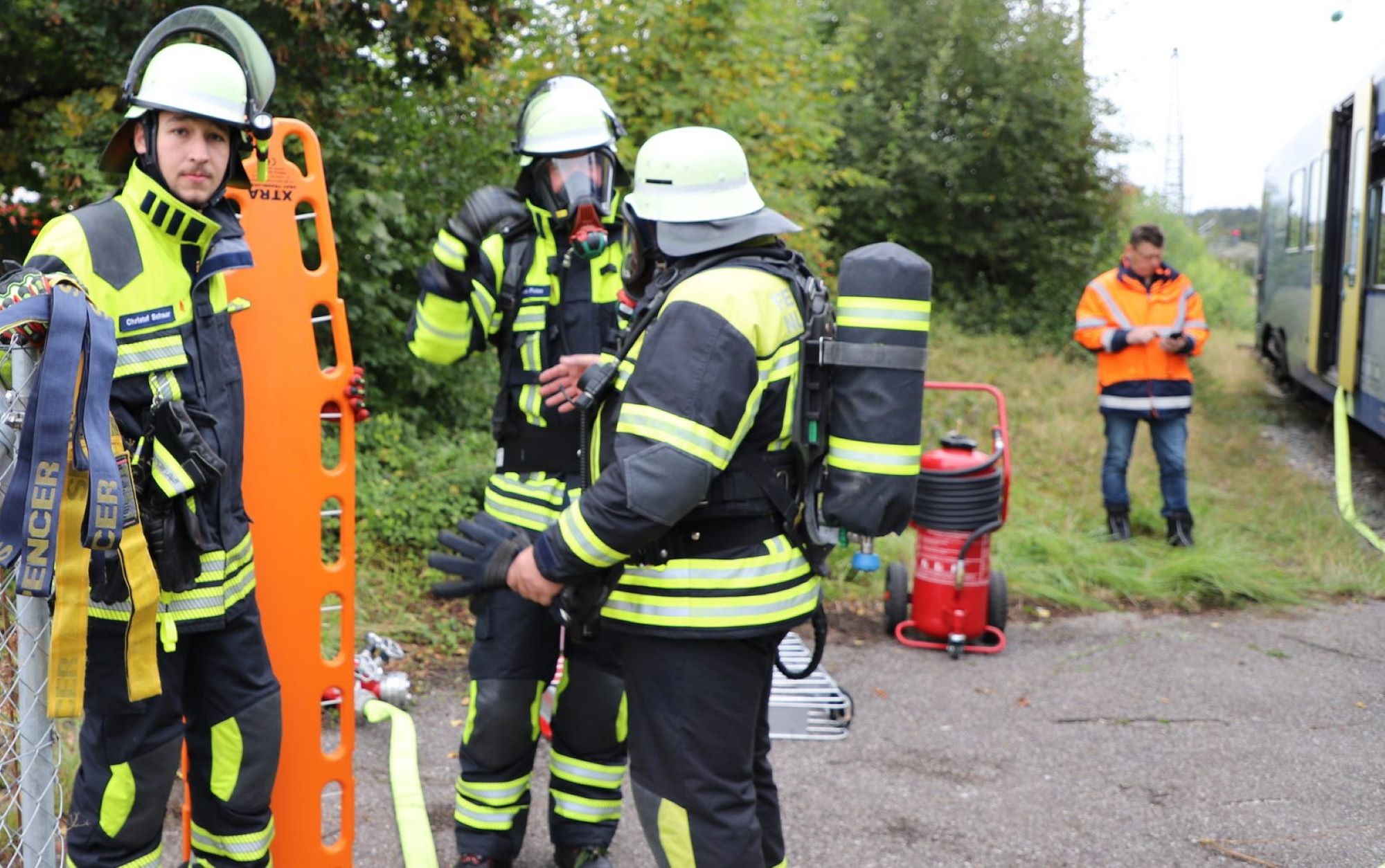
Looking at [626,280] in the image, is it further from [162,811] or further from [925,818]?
[925,818]

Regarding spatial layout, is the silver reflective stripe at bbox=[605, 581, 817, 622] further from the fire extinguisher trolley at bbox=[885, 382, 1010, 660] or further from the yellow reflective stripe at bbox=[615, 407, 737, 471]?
the fire extinguisher trolley at bbox=[885, 382, 1010, 660]

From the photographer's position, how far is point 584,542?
8.52ft

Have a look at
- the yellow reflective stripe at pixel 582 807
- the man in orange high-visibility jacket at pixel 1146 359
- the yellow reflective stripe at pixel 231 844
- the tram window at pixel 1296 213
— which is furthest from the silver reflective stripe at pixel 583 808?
→ the tram window at pixel 1296 213

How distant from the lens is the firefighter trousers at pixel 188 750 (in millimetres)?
2705

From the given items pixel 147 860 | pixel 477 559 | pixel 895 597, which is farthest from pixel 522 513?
pixel 895 597

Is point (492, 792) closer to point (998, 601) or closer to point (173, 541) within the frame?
point (173, 541)

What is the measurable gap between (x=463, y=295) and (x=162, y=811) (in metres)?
1.62

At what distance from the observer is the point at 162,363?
2670 mm

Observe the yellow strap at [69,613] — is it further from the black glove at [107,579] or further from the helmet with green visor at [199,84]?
the helmet with green visor at [199,84]

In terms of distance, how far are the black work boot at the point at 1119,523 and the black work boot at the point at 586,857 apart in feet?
16.6

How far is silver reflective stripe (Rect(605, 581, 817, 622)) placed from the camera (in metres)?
2.68

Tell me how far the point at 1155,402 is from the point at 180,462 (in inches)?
248

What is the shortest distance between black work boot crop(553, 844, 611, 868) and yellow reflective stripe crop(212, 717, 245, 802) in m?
1.13

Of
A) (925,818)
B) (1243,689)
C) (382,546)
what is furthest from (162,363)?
(1243,689)
